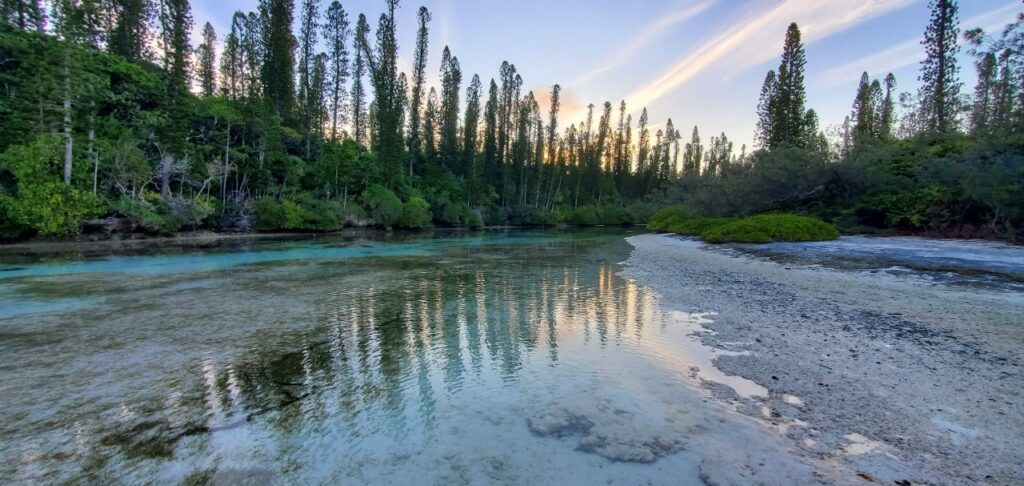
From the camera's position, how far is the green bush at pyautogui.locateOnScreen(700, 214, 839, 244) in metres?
19.2

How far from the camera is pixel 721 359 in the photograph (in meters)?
5.62

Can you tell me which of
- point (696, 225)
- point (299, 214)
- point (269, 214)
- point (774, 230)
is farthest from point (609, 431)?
point (299, 214)

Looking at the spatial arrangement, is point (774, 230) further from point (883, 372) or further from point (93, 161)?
point (93, 161)

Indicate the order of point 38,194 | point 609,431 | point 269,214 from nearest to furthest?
1. point 609,431
2. point 38,194
3. point 269,214

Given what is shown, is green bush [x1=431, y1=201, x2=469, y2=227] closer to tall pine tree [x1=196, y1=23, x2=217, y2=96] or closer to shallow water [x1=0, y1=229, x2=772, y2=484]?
tall pine tree [x1=196, y1=23, x2=217, y2=96]

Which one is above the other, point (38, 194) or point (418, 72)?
point (418, 72)

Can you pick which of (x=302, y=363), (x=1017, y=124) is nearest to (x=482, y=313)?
(x=302, y=363)

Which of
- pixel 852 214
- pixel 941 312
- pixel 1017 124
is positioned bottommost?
pixel 941 312

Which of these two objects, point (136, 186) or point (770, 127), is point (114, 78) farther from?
point (770, 127)

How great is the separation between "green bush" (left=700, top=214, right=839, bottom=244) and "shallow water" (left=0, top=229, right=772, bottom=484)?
12.9 meters

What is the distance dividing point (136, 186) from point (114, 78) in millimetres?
9420

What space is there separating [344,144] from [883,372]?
45388 millimetres

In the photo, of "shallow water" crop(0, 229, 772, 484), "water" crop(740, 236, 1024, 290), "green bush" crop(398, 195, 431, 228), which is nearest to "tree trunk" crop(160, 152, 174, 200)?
"green bush" crop(398, 195, 431, 228)

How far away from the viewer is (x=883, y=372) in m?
4.89
